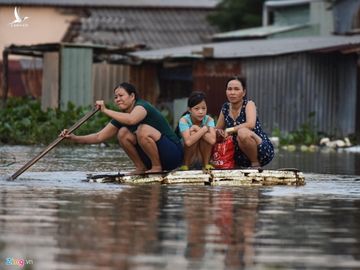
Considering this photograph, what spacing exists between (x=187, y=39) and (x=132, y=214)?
33.4 m

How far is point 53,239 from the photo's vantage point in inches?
341

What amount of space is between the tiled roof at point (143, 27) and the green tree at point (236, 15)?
0.48 metres

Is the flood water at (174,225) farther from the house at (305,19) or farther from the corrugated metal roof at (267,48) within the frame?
the house at (305,19)

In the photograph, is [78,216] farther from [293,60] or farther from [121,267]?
[293,60]

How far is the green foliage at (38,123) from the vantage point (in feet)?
79.5

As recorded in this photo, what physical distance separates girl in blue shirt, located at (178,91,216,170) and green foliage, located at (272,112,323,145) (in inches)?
501

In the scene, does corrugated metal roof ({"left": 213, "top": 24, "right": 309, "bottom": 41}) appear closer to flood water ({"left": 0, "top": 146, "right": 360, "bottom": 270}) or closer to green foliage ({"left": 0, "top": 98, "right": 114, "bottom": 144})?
green foliage ({"left": 0, "top": 98, "right": 114, "bottom": 144})

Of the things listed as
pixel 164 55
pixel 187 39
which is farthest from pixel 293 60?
pixel 187 39

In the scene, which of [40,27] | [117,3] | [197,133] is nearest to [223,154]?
[197,133]

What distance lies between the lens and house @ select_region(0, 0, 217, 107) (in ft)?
139

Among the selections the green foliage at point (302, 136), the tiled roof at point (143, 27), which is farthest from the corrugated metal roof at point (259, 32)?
the green foliage at point (302, 136)

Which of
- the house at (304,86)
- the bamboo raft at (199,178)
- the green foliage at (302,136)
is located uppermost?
the house at (304,86)

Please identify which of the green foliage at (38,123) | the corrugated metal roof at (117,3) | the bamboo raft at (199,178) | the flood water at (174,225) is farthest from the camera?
the corrugated metal roof at (117,3)

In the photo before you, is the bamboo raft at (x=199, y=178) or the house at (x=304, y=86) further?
the house at (x=304, y=86)
